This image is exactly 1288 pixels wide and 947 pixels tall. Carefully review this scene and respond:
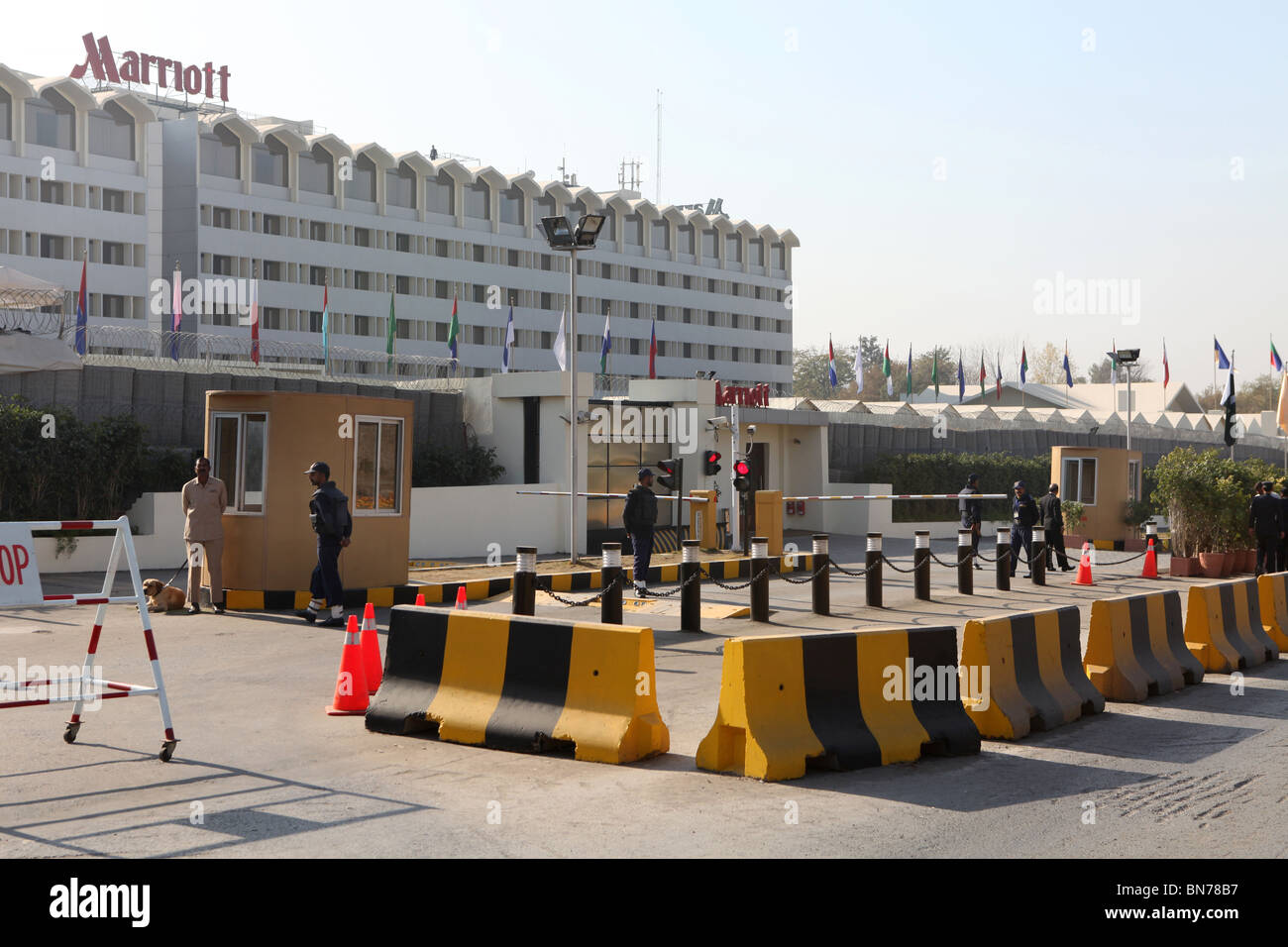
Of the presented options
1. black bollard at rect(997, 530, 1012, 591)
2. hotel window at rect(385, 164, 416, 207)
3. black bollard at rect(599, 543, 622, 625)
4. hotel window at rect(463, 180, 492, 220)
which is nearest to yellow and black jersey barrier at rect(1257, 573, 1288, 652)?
black bollard at rect(997, 530, 1012, 591)

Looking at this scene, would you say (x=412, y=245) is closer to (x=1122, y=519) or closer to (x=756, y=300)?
(x=756, y=300)

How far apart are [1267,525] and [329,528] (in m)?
16.0

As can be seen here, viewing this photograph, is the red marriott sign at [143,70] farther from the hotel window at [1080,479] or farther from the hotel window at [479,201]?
the hotel window at [1080,479]

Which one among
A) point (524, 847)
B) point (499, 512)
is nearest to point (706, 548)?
point (499, 512)

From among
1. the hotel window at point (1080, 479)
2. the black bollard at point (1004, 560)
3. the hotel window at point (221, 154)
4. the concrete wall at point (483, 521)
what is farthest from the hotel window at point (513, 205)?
the black bollard at point (1004, 560)

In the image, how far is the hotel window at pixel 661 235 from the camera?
3430 inches

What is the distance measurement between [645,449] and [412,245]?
4448 cm

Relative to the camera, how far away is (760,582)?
1625cm

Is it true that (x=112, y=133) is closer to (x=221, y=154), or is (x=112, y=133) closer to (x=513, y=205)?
(x=221, y=154)

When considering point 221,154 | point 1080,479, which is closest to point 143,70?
point 221,154

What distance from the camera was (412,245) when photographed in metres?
72.1

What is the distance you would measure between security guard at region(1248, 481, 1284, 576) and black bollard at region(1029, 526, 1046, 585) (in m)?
3.53

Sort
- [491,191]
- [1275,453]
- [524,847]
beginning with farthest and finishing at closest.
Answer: [491,191]
[1275,453]
[524,847]

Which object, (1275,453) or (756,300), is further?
(756,300)
